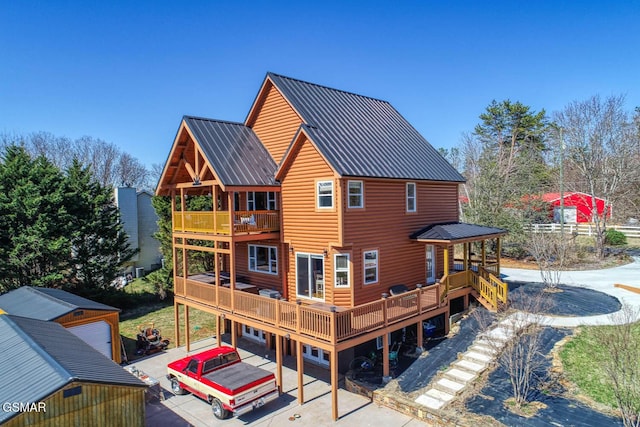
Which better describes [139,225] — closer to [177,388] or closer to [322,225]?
[177,388]

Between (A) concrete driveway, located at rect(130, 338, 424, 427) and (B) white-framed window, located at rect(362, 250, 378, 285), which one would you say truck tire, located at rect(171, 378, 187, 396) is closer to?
(A) concrete driveway, located at rect(130, 338, 424, 427)

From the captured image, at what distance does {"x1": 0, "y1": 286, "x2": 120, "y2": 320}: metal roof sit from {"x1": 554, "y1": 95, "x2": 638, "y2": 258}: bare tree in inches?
1460

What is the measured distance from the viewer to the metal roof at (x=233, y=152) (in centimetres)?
1672

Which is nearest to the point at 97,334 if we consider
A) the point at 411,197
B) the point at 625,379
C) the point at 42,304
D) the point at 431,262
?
the point at 42,304

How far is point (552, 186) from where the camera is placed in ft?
144

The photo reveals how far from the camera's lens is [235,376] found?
1377cm

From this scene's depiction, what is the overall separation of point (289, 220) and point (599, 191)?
3394 cm

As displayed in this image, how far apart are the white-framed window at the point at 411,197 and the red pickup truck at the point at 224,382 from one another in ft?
30.6

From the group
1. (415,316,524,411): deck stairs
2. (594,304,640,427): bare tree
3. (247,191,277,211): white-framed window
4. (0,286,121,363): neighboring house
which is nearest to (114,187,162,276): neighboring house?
(0,286,121,363): neighboring house

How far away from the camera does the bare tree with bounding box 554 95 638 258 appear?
34.3 meters

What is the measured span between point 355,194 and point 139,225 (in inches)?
1079

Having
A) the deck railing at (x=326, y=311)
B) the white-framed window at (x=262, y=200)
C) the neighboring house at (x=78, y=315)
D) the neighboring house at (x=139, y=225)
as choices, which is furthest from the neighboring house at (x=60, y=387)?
the neighboring house at (x=139, y=225)

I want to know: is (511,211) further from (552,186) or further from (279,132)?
(279,132)

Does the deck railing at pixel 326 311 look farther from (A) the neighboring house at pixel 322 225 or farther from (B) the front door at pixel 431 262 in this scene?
(B) the front door at pixel 431 262
